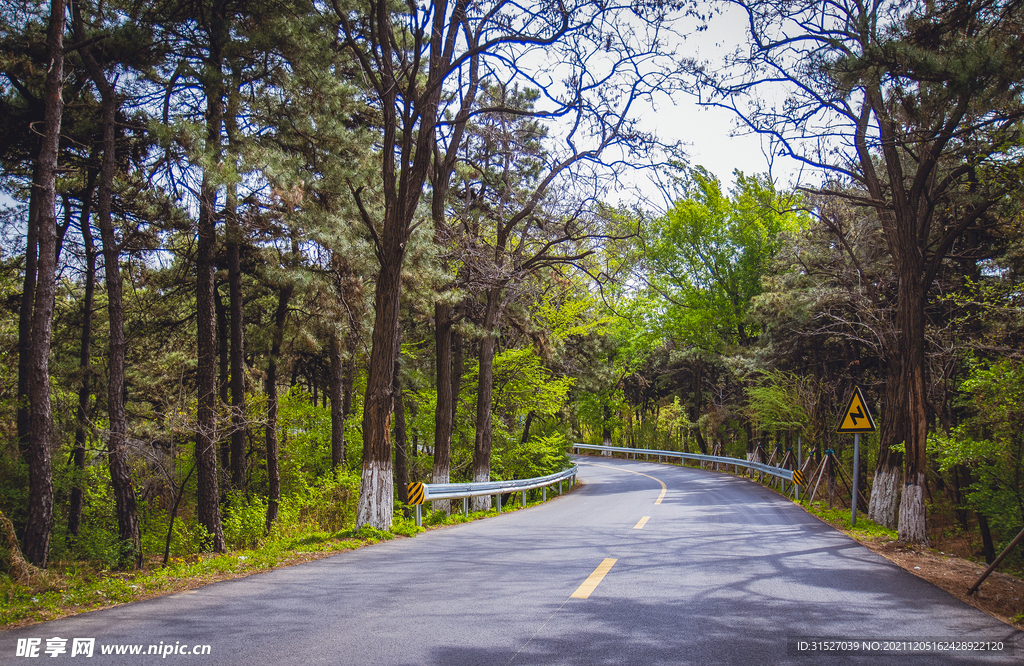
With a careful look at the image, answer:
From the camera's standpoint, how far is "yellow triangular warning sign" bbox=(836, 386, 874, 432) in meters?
12.3

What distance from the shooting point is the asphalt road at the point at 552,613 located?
4.12 m

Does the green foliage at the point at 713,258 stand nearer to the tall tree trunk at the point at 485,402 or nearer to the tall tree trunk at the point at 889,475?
the tall tree trunk at the point at 485,402

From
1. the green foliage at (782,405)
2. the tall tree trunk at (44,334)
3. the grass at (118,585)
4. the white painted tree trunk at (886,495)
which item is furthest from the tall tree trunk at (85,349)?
the green foliage at (782,405)

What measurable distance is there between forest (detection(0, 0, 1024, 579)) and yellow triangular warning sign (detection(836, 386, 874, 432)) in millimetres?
762

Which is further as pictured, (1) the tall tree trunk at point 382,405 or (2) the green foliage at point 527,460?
(2) the green foliage at point 527,460

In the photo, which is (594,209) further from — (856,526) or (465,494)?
(856,526)

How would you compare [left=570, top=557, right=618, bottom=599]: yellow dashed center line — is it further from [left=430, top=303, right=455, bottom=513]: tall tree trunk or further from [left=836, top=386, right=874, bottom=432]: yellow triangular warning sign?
[left=430, top=303, right=455, bottom=513]: tall tree trunk

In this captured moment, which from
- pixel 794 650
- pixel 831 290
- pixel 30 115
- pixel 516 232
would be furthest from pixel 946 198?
pixel 30 115

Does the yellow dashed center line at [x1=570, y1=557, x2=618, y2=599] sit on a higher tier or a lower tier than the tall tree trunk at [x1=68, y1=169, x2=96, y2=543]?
lower

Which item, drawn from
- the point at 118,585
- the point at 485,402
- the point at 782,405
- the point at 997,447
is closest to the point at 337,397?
the point at 485,402

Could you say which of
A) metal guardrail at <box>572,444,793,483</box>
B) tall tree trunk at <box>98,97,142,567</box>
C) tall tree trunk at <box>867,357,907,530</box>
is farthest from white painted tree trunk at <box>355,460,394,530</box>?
metal guardrail at <box>572,444,793,483</box>

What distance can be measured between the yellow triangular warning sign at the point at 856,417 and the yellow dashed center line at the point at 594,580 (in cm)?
723

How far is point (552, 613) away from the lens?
5039 mm

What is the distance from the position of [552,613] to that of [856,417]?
32.6 ft
